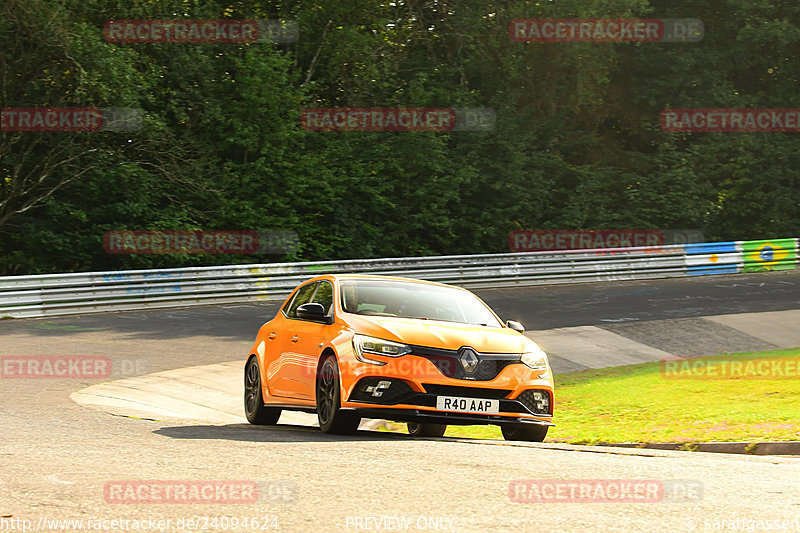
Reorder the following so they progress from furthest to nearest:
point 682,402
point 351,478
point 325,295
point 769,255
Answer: point 769,255 → point 682,402 → point 325,295 → point 351,478

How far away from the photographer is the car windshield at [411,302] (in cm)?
1046

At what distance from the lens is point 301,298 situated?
1165 cm

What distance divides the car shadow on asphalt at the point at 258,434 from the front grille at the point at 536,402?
→ 1.13m

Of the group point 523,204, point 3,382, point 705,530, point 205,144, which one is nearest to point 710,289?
point 523,204

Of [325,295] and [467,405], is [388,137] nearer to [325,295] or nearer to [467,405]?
[325,295]

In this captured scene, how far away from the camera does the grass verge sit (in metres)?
11.0

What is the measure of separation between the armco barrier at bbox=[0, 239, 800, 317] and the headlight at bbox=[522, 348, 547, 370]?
53.6 ft

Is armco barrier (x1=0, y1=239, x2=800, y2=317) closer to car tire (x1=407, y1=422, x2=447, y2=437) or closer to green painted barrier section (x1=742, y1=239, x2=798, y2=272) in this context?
green painted barrier section (x1=742, y1=239, x2=798, y2=272)

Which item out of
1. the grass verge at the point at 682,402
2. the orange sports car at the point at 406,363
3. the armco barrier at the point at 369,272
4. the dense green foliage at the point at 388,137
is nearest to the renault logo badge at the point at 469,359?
the orange sports car at the point at 406,363

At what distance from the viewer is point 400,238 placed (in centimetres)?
3506

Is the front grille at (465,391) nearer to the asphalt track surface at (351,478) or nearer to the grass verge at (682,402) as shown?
the asphalt track surface at (351,478)

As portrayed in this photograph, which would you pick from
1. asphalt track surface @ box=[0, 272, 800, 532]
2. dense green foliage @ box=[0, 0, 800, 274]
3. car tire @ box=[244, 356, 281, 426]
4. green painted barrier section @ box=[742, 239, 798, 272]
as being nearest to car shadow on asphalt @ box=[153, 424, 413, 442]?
asphalt track surface @ box=[0, 272, 800, 532]

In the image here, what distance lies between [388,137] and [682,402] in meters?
22.3

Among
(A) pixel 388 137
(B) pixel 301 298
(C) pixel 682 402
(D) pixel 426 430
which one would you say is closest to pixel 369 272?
(A) pixel 388 137
